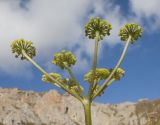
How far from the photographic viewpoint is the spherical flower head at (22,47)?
10695mm

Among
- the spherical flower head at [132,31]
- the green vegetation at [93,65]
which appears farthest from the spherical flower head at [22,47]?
the spherical flower head at [132,31]

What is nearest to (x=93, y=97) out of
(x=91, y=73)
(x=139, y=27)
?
(x=91, y=73)

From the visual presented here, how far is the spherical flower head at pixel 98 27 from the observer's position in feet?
33.0

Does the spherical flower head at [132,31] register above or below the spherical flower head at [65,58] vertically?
above

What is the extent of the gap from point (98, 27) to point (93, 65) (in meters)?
0.96

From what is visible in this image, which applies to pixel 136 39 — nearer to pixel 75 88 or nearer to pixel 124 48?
pixel 124 48

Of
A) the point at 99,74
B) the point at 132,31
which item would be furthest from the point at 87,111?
the point at 132,31

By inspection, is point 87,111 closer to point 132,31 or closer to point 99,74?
point 99,74

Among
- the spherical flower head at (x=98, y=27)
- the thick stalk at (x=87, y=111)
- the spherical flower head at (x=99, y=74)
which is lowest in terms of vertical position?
the thick stalk at (x=87, y=111)

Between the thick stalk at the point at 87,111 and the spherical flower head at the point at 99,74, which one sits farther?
the spherical flower head at the point at 99,74

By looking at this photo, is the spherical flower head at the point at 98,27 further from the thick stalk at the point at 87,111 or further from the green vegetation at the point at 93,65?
the thick stalk at the point at 87,111

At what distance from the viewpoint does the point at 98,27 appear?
10133mm

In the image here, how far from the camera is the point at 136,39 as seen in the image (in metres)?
10.6

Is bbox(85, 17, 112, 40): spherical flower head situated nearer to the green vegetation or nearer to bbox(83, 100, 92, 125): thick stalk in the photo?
the green vegetation
